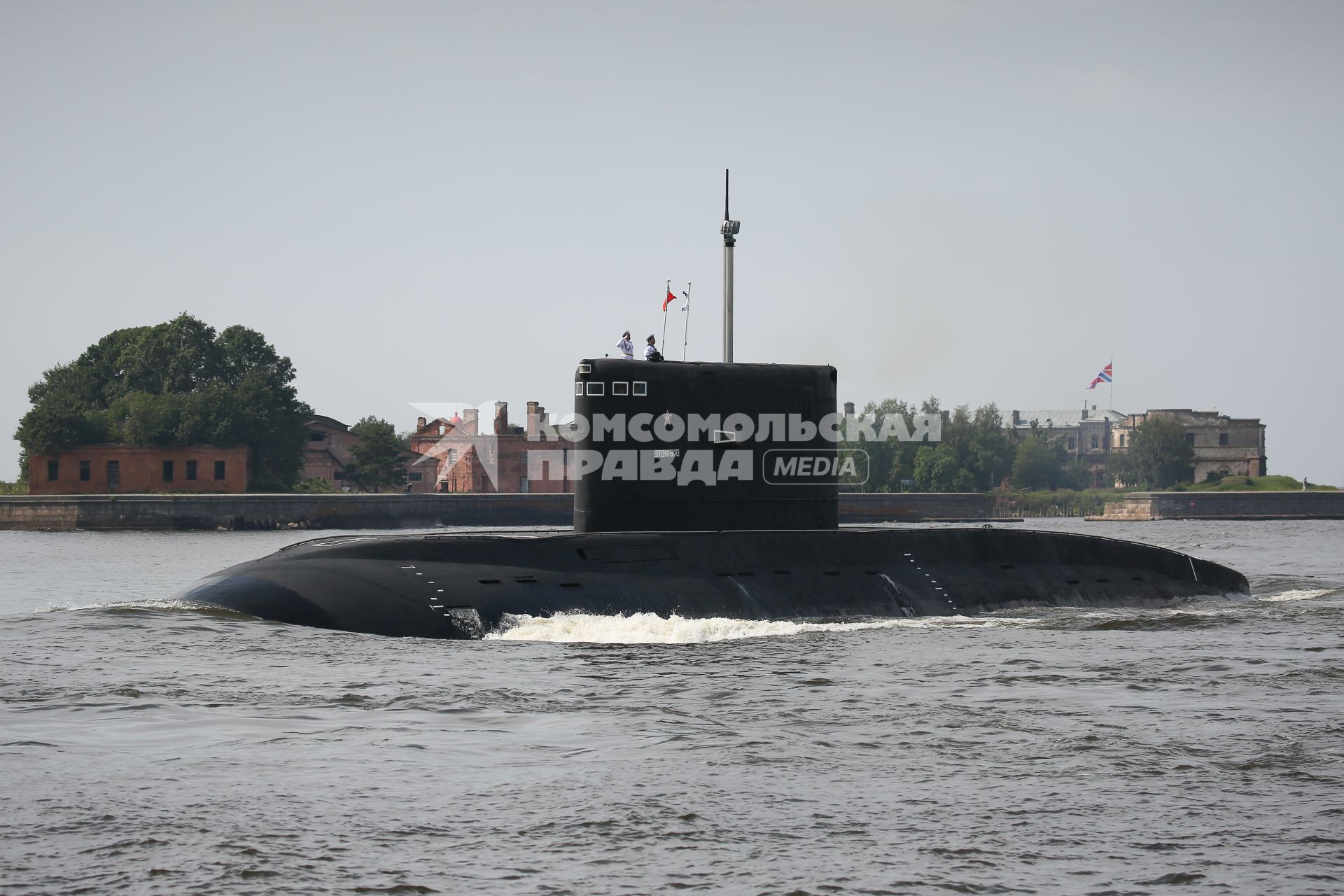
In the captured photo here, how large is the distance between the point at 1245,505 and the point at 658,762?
364 feet

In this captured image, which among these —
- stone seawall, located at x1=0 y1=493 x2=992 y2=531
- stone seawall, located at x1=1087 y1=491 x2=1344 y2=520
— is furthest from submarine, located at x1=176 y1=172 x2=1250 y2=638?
stone seawall, located at x1=1087 y1=491 x2=1344 y2=520

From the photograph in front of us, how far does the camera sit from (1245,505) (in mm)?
111938

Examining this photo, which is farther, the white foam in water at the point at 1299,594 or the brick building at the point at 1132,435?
the brick building at the point at 1132,435

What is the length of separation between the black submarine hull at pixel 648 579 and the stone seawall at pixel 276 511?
65.7 m

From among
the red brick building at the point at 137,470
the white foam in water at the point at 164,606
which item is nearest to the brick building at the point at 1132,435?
the red brick building at the point at 137,470

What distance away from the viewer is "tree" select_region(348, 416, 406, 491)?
10750cm

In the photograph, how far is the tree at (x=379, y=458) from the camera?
108m

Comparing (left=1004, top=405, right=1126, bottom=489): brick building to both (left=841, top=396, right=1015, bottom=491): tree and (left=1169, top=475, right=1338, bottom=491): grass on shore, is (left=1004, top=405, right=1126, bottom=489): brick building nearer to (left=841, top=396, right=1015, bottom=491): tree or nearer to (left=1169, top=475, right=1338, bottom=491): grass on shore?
(left=841, top=396, right=1015, bottom=491): tree

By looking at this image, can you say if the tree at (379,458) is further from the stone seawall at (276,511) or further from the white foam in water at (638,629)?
the white foam in water at (638,629)

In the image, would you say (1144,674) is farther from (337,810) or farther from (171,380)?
(171,380)

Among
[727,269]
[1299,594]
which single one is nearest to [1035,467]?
[1299,594]

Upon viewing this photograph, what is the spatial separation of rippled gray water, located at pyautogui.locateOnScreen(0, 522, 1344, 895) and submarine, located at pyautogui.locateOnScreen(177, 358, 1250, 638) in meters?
0.78

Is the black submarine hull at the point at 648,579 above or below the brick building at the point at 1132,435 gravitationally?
below

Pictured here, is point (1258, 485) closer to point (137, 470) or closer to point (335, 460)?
point (335, 460)
